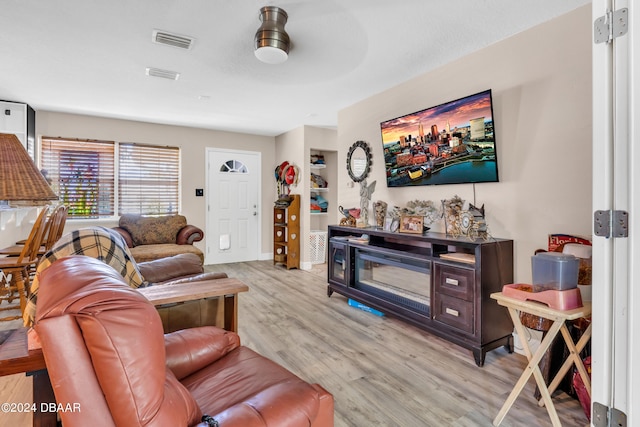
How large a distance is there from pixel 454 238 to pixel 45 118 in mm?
5488

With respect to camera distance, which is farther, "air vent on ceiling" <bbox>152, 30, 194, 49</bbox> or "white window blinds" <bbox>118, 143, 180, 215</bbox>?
"white window blinds" <bbox>118, 143, 180, 215</bbox>

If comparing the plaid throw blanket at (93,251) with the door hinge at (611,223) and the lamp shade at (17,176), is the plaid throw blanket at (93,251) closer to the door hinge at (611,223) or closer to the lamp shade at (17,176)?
the lamp shade at (17,176)

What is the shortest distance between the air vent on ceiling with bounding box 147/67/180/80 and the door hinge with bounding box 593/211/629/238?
3.48 metres

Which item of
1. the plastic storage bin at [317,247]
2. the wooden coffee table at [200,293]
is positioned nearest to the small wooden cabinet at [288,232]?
the plastic storage bin at [317,247]

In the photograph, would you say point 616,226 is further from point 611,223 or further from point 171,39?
point 171,39

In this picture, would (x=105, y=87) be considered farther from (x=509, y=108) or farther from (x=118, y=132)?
(x=509, y=108)

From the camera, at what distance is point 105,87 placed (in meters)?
3.59

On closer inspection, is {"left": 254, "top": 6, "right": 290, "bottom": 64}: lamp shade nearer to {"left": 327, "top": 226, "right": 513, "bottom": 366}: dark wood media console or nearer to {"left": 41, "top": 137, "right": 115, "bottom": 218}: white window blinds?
{"left": 327, "top": 226, "right": 513, "bottom": 366}: dark wood media console

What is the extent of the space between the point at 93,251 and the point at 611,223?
235 centimetres

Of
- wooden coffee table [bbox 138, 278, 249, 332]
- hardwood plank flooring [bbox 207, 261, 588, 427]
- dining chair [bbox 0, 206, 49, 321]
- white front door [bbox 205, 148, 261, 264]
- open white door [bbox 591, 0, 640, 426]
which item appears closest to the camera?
open white door [bbox 591, 0, 640, 426]

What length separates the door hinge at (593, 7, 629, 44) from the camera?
1.20m

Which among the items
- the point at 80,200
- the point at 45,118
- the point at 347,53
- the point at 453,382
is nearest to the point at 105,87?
the point at 45,118

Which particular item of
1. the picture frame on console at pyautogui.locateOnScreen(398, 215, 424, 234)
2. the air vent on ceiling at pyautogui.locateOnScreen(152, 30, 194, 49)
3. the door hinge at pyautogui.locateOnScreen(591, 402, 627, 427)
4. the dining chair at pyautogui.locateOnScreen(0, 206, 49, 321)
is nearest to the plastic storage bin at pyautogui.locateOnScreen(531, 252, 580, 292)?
the door hinge at pyautogui.locateOnScreen(591, 402, 627, 427)

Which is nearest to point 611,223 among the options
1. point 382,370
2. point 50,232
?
point 382,370
